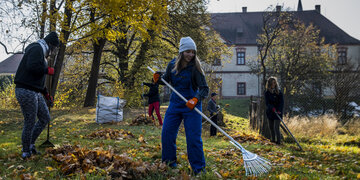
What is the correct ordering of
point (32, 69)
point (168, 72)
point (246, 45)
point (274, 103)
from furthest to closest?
point (246, 45) < point (274, 103) < point (32, 69) < point (168, 72)

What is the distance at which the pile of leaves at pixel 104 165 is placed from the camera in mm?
3865

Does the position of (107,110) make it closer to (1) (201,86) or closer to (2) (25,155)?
(2) (25,155)

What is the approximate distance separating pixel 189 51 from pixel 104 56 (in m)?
20.7

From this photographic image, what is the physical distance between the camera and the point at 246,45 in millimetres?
41500

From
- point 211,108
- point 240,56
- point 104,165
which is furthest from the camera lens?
point 240,56

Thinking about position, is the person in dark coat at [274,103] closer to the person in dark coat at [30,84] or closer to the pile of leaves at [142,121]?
the pile of leaves at [142,121]

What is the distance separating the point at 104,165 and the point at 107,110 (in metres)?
7.89

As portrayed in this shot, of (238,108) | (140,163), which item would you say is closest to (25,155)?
(140,163)

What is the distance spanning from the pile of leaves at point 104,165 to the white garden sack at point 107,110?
23.9ft

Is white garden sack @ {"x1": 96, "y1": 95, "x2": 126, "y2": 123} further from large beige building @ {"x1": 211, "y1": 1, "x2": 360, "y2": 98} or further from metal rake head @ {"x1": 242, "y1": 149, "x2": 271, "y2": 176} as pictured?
large beige building @ {"x1": 211, "y1": 1, "x2": 360, "y2": 98}

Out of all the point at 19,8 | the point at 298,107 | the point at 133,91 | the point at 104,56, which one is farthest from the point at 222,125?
the point at 104,56

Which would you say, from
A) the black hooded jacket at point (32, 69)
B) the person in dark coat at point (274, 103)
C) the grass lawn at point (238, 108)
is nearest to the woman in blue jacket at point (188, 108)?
the black hooded jacket at point (32, 69)

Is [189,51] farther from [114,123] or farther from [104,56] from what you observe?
[104,56]

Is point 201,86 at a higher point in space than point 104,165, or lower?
higher
